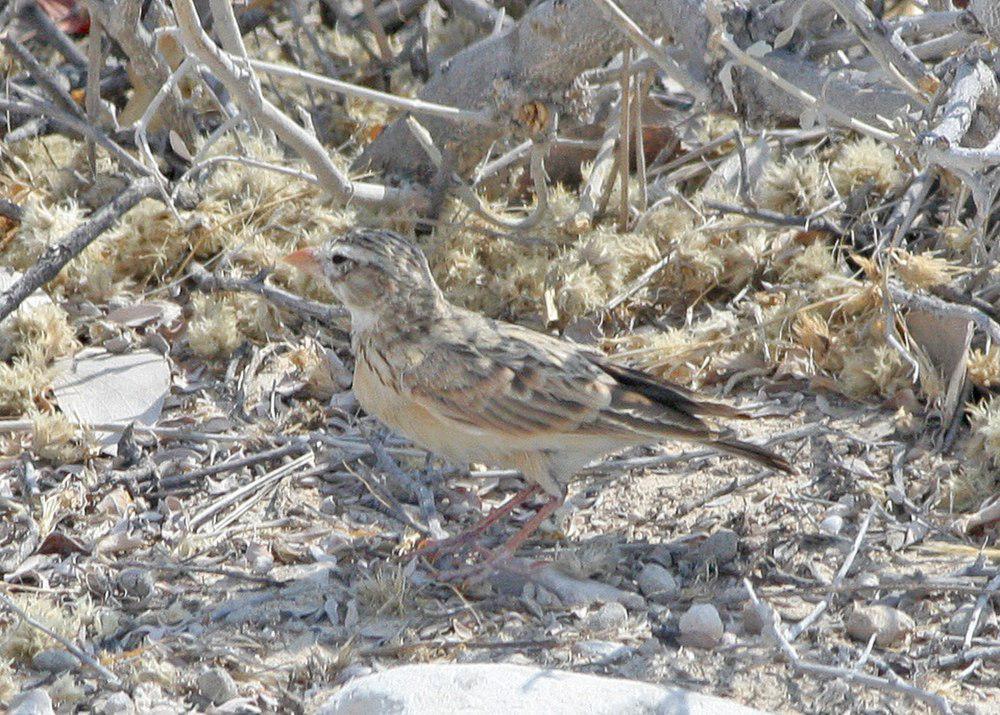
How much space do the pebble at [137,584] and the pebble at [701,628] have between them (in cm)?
162

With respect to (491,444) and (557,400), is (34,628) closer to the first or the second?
(491,444)

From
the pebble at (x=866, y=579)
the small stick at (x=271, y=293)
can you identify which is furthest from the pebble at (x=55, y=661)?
the pebble at (x=866, y=579)

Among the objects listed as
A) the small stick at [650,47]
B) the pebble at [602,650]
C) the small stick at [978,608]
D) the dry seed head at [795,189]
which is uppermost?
the small stick at [650,47]

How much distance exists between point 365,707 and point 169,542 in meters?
1.45

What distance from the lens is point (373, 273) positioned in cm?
519

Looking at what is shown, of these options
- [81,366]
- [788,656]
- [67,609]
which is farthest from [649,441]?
[81,366]

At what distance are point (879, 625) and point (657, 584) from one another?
70 cm

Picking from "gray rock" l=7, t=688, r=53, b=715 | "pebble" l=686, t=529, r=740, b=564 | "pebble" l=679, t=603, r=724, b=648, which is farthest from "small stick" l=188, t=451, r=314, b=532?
"pebble" l=679, t=603, r=724, b=648

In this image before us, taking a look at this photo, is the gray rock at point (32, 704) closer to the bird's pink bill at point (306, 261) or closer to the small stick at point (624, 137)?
the bird's pink bill at point (306, 261)

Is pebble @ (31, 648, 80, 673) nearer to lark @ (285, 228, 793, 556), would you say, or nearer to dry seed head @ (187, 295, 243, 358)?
lark @ (285, 228, 793, 556)

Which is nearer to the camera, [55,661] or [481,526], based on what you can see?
[55,661]

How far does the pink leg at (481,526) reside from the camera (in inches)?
189

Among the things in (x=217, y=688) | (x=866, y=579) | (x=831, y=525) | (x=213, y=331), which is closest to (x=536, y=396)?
(x=831, y=525)

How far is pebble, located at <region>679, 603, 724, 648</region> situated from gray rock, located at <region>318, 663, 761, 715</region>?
533mm
